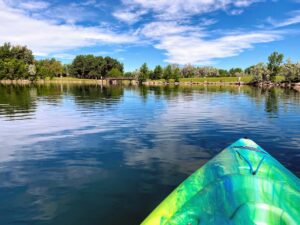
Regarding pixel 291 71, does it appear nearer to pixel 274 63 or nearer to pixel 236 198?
pixel 274 63

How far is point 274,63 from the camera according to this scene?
527 ft

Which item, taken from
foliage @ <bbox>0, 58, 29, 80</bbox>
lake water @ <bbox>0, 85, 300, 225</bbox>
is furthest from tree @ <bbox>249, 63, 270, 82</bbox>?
lake water @ <bbox>0, 85, 300, 225</bbox>

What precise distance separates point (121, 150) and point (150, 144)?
218 cm

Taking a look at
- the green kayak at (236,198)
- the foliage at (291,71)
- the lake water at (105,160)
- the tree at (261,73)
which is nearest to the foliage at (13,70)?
the tree at (261,73)

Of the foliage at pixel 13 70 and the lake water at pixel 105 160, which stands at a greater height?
the foliage at pixel 13 70

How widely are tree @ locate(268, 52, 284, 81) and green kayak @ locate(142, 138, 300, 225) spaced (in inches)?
6778

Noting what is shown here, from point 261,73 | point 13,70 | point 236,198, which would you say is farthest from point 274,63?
point 236,198

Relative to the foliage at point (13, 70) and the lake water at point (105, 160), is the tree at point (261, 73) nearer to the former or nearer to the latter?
the foliage at point (13, 70)

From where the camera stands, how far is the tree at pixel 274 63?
15938 cm

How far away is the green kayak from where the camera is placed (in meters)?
4.77

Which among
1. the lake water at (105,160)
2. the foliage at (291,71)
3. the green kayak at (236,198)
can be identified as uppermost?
the foliage at (291,71)

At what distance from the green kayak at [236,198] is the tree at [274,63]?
17217cm

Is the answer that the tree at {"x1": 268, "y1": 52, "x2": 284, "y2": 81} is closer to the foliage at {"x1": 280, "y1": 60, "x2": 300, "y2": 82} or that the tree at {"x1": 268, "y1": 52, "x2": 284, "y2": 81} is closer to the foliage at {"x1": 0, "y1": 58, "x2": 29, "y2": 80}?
the foliage at {"x1": 280, "y1": 60, "x2": 300, "y2": 82}

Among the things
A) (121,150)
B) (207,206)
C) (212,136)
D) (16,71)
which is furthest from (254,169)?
(16,71)
